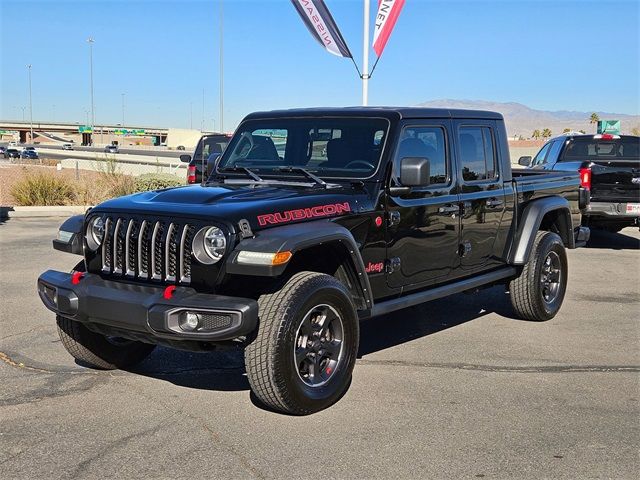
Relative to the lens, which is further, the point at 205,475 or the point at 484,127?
the point at 484,127

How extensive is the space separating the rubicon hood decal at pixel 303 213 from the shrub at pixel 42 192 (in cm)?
1464

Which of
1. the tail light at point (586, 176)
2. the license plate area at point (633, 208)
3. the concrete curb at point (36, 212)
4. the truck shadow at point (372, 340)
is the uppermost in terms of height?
the tail light at point (586, 176)

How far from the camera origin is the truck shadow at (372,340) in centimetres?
523

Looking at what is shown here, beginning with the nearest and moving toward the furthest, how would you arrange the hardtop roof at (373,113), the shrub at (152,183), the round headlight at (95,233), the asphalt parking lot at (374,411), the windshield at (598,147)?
the asphalt parking lot at (374,411)
the round headlight at (95,233)
the hardtop roof at (373,113)
the windshield at (598,147)
the shrub at (152,183)

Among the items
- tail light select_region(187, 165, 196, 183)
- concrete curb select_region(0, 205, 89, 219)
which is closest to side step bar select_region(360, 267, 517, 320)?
tail light select_region(187, 165, 196, 183)

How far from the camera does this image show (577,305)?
7.91 metres

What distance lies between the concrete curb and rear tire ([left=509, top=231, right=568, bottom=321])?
1135 centimetres

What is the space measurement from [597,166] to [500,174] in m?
5.27

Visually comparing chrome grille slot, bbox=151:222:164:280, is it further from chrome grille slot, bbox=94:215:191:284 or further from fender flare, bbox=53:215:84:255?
fender flare, bbox=53:215:84:255

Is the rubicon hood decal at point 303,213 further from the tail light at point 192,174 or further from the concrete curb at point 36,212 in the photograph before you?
the concrete curb at point 36,212

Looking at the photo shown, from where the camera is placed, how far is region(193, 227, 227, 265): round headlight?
428cm

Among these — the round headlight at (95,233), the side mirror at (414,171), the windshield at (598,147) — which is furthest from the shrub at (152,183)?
the side mirror at (414,171)

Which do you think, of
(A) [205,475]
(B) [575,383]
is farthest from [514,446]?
(A) [205,475]

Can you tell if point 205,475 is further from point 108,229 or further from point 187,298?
point 108,229
